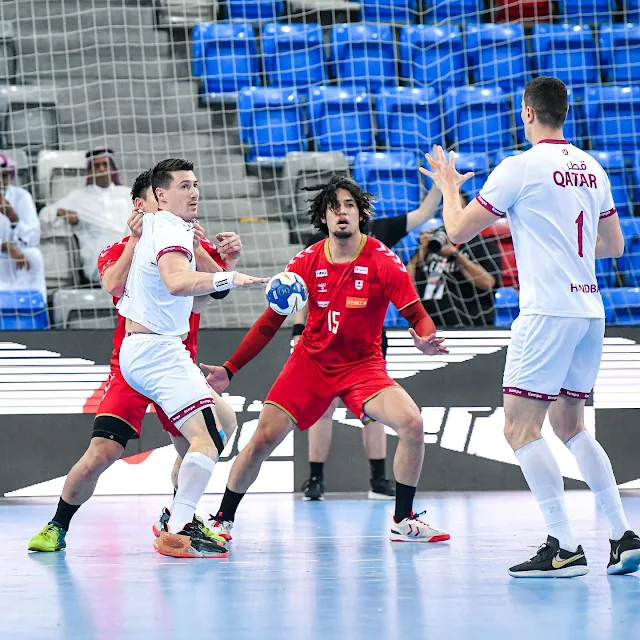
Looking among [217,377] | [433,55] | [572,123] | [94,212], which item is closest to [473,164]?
[572,123]

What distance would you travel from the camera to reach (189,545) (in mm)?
5105

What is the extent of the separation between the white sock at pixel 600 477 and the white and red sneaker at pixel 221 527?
2036 mm

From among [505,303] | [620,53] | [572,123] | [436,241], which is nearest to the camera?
[436,241]

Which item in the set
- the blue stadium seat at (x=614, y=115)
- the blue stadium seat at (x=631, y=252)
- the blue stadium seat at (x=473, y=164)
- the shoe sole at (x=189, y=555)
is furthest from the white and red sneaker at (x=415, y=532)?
the blue stadium seat at (x=614, y=115)

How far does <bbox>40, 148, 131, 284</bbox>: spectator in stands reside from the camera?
30.6 ft

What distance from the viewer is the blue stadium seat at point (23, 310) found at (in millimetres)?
8961

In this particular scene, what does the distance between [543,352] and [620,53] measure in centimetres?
799

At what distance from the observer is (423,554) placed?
519 cm

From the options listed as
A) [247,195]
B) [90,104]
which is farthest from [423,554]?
[90,104]

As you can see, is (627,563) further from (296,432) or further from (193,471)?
(296,432)

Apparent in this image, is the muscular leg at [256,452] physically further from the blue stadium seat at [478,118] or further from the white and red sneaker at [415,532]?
the blue stadium seat at [478,118]

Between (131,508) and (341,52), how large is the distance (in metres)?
5.72

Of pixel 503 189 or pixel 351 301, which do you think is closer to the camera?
pixel 503 189

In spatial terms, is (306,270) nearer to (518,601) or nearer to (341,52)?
(518,601)
